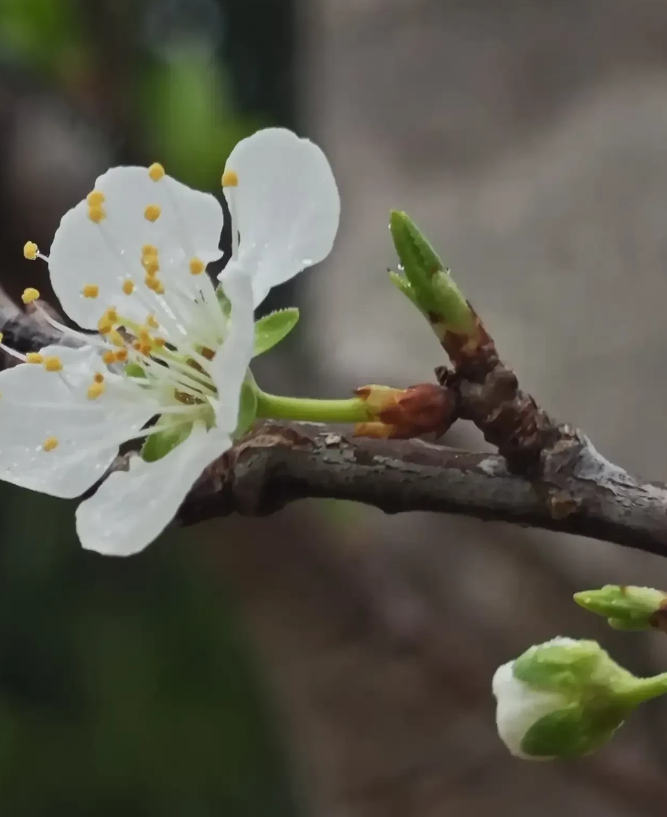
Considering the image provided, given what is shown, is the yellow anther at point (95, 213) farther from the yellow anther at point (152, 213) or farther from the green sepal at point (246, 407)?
the green sepal at point (246, 407)

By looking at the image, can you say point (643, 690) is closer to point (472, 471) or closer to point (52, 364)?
point (472, 471)

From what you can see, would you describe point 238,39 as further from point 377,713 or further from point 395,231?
point 395,231

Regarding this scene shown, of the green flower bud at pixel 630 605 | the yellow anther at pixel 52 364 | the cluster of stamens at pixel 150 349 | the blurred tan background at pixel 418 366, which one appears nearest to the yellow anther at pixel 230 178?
the cluster of stamens at pixel 150 349

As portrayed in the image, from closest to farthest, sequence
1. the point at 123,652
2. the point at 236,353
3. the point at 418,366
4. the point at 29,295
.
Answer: the point at 236,353 → the point at 29,295 → the point at 123,652 → the point at 418,366

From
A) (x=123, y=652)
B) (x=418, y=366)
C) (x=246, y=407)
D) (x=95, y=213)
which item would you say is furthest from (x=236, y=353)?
(x=418, y=366)

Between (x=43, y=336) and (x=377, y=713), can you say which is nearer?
(x=43, y=336)

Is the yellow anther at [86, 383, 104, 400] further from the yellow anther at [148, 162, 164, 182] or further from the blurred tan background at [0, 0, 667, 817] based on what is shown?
the blurred tan background at [0, 0, 667, 817]

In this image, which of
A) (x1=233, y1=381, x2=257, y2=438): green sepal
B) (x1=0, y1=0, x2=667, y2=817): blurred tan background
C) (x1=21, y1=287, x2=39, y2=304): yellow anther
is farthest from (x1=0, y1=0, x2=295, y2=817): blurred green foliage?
(x1=233, y1=381, x2=257, y2=438): green sepal

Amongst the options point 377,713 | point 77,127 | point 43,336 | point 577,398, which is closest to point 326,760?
point 377,713
